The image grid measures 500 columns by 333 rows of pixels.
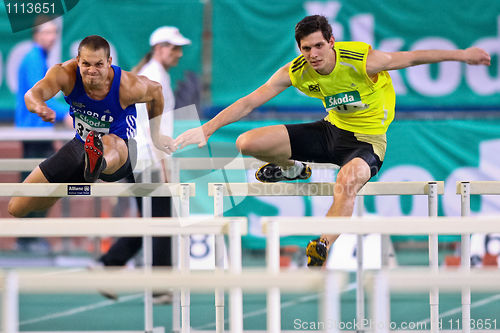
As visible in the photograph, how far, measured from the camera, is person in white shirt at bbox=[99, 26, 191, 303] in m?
5.30

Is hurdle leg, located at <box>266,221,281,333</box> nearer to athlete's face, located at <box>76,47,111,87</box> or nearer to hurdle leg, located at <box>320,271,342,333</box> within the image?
hurdle leg, located at <box>320,271,342,333</box>

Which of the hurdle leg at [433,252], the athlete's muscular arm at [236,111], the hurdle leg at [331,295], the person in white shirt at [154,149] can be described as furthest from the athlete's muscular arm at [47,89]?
the hurdle leg at [331,295]

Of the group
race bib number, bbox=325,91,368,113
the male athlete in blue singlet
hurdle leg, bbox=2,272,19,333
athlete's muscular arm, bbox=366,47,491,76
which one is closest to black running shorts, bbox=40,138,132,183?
the male athlete in blue singlet

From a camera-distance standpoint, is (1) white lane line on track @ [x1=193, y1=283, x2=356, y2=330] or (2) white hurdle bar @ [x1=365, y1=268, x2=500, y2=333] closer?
(2) white hurdle bar @ [x1=365, y1=268, x2=500, y2=333]

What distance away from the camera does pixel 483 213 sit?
6691mm

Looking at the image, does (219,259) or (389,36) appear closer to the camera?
(219,259)

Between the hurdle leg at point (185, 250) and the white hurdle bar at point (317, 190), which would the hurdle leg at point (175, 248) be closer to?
the hurdle leg at point (185, 250)

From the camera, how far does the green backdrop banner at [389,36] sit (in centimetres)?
676

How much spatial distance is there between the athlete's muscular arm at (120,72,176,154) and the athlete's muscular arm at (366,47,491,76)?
Result: 1.49 metres

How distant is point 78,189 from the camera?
13.0ft

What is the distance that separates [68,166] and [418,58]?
7.85 ft

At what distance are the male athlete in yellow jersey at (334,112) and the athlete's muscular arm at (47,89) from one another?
0.87m

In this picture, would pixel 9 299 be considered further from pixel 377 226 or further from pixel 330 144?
pixel 330 144

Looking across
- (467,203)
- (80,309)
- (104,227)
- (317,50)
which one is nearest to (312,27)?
(317,50)
